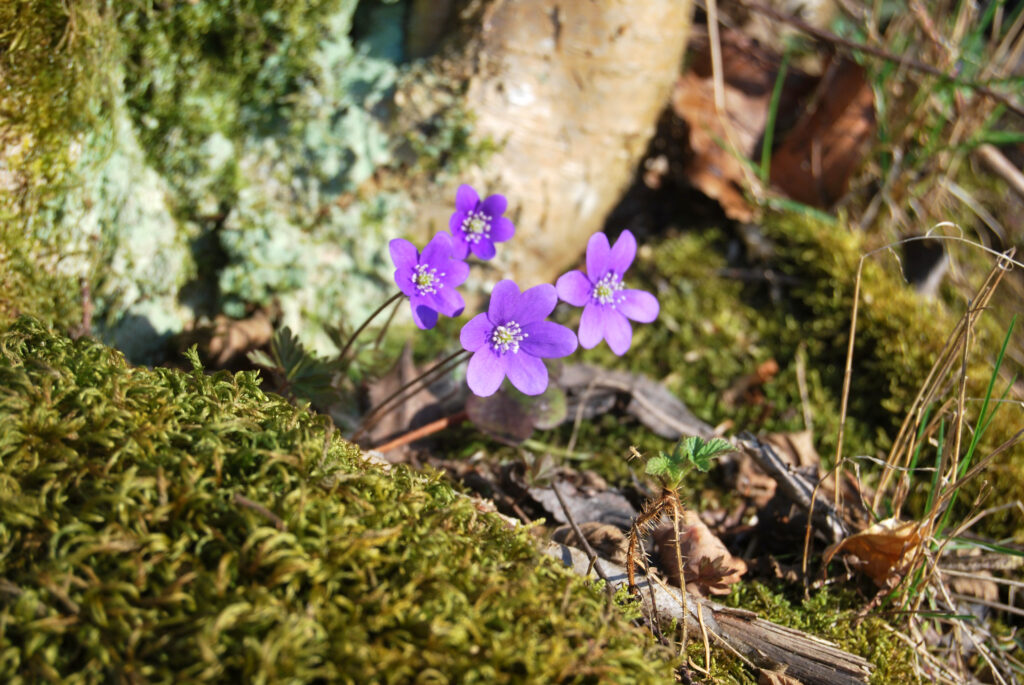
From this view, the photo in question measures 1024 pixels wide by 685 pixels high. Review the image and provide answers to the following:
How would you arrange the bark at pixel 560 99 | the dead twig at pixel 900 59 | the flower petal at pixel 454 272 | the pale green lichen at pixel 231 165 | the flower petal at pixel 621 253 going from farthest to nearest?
the dead twig at pixel 900 59
the bark at pixel 560 99
the pale green lichen at pixel 231 165
the flower petal at pixel 621 253
the flower petal at pixel 454 272

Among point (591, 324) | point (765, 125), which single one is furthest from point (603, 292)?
point (765, 125)

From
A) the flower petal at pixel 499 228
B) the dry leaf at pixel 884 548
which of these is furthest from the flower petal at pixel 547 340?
the dry leaf at pixel 884 548

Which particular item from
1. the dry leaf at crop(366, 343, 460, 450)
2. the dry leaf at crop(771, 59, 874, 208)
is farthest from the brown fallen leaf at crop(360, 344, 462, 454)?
the dry leaf at crop(771, 59, 874, 208)

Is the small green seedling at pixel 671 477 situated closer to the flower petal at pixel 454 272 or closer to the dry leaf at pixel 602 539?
the dry leaf at pixel 602 539

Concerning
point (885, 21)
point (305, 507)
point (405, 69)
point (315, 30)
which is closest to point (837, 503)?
point (305, 507)

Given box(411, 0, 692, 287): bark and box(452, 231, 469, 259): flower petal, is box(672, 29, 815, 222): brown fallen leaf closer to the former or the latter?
box(411, 0, 692, 287): bark

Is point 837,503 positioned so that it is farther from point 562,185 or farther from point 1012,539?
point 562,185

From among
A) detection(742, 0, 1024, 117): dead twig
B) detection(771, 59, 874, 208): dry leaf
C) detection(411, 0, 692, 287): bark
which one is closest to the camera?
detection(411, 0, 692, 287): bark
